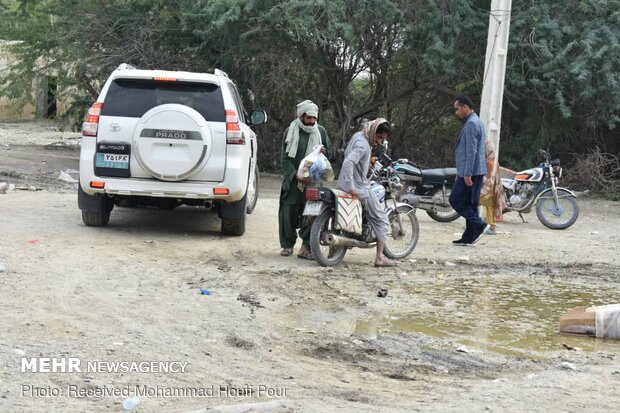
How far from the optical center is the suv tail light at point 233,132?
1161 cm

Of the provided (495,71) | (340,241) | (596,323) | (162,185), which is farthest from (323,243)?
(495,71)

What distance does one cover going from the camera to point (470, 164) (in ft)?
41.6

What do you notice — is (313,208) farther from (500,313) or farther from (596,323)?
(596,323)

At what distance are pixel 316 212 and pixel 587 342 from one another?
137 inches

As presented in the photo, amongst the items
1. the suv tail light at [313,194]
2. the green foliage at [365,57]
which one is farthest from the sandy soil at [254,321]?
the green foliage at [365,57]

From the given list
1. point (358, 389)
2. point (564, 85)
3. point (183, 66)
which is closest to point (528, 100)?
point (564, 85)

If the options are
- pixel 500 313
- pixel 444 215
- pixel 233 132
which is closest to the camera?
pixel 500 313

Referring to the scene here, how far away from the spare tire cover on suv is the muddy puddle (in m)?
3.07

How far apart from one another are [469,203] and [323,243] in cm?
312

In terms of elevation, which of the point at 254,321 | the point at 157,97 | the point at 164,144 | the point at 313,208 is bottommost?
the point at 254,321

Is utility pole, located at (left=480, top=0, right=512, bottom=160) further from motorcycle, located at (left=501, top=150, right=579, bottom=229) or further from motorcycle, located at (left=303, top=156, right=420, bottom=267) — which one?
motorcycle, located at (left=303, top=156, right=420, bottom=267)

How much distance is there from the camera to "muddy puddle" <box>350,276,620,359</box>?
7.95 m

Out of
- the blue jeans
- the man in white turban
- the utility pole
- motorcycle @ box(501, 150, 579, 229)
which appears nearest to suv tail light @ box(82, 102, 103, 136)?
the man in white turban

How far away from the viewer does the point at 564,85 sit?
61.7 feet
